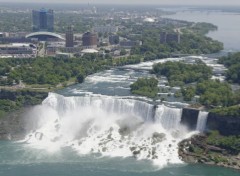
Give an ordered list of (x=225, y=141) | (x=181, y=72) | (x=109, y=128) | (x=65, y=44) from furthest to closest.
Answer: (x=65, y=44) < (x=181, y=72) < (x=109, y=128) < (x=225, y=141)

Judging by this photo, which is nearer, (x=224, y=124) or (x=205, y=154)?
(x=205, y=154)

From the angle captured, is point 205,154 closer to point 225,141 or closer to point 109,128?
point 225,141

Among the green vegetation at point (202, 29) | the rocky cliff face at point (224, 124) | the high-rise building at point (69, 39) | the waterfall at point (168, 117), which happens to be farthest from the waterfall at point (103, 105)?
the green vegetation at point (202, 29)

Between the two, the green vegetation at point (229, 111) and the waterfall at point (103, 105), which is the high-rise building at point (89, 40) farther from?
the green vegetation at point (229, 111)

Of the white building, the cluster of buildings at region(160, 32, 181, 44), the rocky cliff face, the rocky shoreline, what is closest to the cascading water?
the rocky shoreline

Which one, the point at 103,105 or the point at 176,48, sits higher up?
the point at 103,105

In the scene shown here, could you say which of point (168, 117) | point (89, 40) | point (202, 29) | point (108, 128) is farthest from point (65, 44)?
point (202, 29)

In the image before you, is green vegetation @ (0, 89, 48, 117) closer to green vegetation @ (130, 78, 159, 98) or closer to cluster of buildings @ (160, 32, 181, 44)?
green vegetation @ (130, 78, 159, 98)

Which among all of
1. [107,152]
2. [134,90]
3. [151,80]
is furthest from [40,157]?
[151,80]
